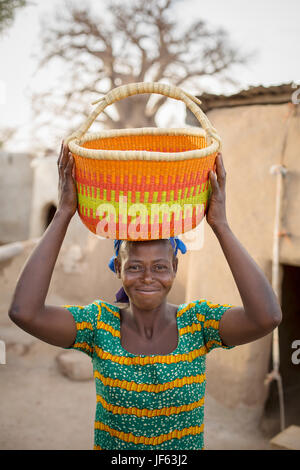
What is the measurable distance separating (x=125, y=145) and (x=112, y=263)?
52 centimetres

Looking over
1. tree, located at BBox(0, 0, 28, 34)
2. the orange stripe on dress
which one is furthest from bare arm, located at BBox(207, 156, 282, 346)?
tree, located at BBox(0, 0, 28, 34)

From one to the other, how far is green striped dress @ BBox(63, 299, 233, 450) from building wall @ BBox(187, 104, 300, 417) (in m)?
2.56

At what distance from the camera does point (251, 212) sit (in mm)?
4215

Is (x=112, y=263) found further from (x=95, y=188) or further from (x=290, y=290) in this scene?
(x=290, y=290)

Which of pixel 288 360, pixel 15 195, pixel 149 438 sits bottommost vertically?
pixel 288 360

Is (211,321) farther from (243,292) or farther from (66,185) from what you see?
(66,185)

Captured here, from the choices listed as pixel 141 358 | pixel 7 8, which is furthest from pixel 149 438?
pixel 7 8

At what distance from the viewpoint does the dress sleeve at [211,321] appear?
1584mm

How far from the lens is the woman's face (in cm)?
152

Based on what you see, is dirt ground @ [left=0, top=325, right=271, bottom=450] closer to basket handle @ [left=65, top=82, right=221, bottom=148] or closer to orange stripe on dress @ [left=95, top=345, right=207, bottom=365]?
orange stripe on dress @ [left=95, top=345, right=207, bottom=365]

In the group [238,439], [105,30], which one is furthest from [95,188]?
[105,30]

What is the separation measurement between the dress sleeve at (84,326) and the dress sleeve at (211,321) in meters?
0.40

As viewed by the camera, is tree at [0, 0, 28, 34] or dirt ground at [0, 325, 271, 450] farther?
tree at [0, 0, 28, 34]

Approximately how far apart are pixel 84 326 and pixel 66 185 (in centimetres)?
51
